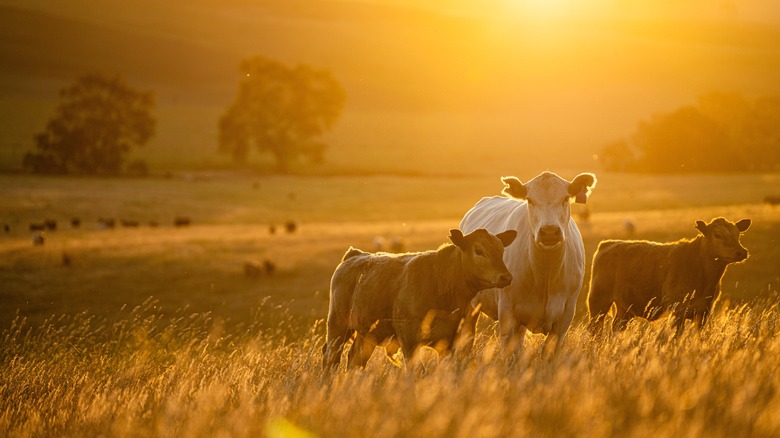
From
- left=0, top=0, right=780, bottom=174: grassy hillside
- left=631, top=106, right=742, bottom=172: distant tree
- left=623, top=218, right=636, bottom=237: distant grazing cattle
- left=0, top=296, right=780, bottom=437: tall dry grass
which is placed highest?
left=0, top=0, right=780, bottom=174: grassy hillside

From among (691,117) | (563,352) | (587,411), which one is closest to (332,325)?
(563,352)

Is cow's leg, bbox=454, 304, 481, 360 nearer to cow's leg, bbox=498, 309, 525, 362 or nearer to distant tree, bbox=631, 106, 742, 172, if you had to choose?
cow's leg, bbox=498, 309, 525, 362

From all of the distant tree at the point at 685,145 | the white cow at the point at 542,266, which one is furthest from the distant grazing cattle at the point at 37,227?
the distant tree at the point at 685,145

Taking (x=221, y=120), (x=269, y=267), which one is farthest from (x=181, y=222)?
(x=221, y=120)

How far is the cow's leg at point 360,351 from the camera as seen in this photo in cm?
832

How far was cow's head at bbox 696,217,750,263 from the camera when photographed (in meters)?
9.78

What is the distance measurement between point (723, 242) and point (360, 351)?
455 centimetres

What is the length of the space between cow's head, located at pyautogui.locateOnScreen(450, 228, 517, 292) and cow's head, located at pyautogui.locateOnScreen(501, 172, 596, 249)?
1039 mm

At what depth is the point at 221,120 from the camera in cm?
7931

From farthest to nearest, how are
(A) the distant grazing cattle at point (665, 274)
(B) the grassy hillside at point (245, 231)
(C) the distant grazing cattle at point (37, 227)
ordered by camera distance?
(C) the distant grazing cattle at point (37, 227)
(B) the grassy hillside at point (245, 231)
(A) the distant grazing cattle at point (665, 274)

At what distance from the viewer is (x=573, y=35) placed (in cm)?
15712

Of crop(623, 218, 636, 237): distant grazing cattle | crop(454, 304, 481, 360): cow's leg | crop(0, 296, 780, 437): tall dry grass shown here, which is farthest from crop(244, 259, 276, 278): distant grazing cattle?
crop(0, 296, 780, 437): tall dry grass

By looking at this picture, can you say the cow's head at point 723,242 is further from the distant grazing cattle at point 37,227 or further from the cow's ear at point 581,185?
the distant grazing cattle at point 37,227

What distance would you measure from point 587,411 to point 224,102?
451ft
